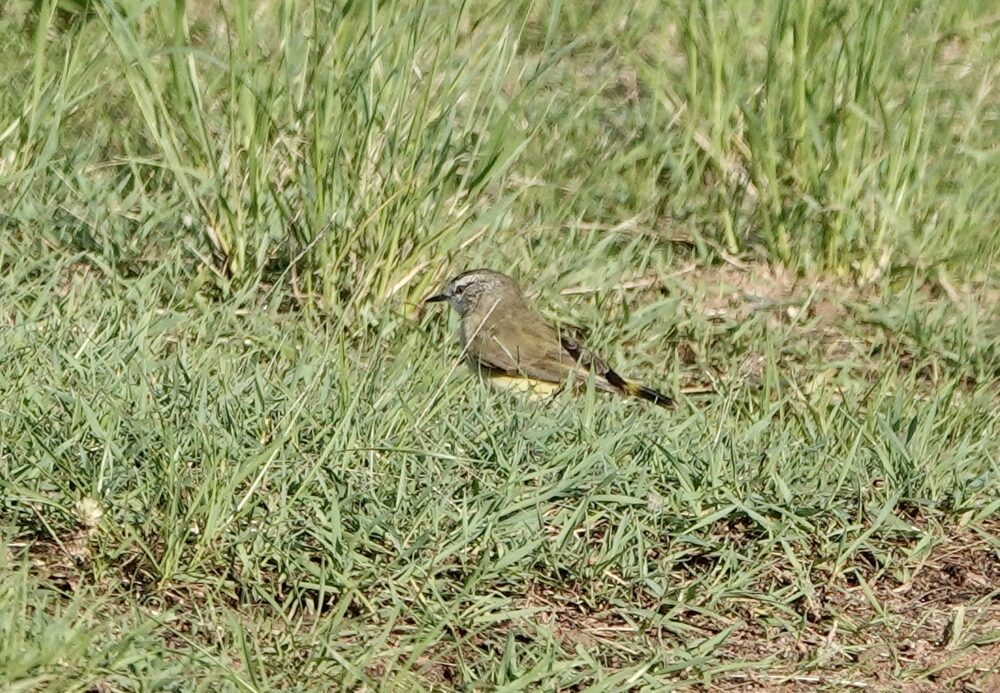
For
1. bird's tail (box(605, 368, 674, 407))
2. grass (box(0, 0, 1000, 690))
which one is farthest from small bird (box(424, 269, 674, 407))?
grass (box(0, 0, 1000, 690))

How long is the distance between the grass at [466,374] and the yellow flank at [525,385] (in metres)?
0.25

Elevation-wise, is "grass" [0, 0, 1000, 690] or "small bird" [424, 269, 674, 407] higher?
"grass" [0, 0, 1000, 690]

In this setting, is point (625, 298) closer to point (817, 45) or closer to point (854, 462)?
point (817, 45)

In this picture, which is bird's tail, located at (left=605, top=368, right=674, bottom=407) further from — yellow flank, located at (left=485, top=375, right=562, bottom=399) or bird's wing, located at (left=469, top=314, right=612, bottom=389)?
yellow flank, located at (left=485, top=375, right=562, bottom=399)

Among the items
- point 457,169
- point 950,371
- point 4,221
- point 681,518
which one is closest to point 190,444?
point 681,518

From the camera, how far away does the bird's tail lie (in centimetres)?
534

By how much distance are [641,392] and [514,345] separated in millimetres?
579

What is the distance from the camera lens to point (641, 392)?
5398mm

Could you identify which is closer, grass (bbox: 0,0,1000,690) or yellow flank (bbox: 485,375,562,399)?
grass (bbox: 0,0,1000,690)

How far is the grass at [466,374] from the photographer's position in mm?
3857

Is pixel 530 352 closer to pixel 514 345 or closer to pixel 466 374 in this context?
pixel 514 345

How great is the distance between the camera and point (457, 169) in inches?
228

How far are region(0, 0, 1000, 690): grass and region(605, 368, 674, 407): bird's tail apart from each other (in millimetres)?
118

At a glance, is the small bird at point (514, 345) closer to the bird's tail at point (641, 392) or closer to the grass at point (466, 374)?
the bird's tail at point (641, 392)
